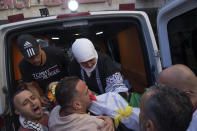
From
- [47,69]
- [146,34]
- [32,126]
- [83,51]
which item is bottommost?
[32,126]

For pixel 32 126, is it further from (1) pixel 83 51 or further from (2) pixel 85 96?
(1) pixel 83 51

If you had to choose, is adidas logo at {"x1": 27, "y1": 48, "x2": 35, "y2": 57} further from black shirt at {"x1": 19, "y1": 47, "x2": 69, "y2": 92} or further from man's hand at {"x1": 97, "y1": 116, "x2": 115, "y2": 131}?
man's hand at {"x1": 97, "y1": 116, "x2": 115, "y2": 131}

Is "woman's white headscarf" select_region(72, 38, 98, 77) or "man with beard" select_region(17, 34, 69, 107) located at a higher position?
"woman's white headscarf" select_region(72, 38, 98, 77)

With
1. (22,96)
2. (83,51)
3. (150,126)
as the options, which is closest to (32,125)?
(22,96)

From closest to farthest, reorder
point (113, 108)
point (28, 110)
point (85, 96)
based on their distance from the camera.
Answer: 1. point (85, 96)
2. point (113, 108)
3. point (28, 110)

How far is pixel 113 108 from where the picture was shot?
188 cm

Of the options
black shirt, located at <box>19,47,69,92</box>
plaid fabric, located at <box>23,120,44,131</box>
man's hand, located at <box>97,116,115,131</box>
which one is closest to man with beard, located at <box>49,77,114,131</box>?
man's hand, located at <box>97,116,115,131</box>

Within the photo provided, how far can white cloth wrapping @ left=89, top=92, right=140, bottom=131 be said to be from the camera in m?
1.80

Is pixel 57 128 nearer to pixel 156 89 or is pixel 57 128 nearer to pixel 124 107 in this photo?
pixel 124 107

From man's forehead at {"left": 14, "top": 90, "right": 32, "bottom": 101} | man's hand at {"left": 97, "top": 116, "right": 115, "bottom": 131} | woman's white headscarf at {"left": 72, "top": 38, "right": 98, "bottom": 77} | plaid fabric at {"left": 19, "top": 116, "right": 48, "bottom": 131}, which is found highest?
woman's white headscarf at {"left": 72, "top": 38, "right": 98, "bottom": 77}

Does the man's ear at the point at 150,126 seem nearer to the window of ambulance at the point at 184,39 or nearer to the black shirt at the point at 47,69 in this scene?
the window of ambulance at the point at 184,39

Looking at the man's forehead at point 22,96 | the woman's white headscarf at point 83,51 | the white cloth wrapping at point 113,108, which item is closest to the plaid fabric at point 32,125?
the man's forehead at point 22,96

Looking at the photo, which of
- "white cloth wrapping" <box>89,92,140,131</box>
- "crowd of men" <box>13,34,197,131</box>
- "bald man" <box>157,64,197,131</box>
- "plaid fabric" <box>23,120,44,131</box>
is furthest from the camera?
"plaid fabric" <box>23,120,44,131</box>

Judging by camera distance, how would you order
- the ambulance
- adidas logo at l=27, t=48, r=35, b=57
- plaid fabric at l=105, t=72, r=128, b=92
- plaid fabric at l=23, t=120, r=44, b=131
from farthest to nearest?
adidas logo at l=27, t=48, r=35, b=57
plaid fabric at l=105, t=72, r=128, b=92
the ambulance
plaid fabric at l=23, t=120, r=44, b=131
